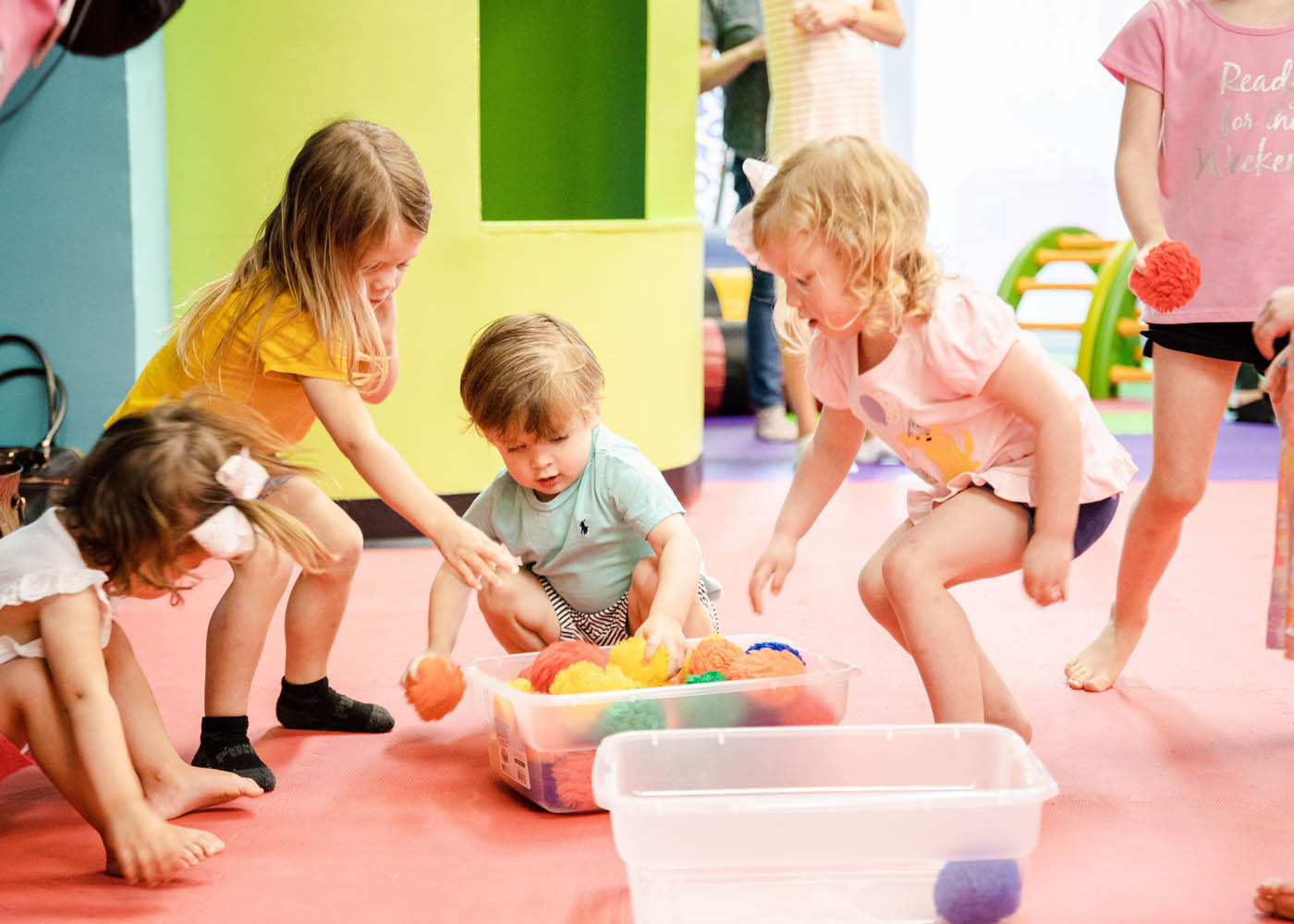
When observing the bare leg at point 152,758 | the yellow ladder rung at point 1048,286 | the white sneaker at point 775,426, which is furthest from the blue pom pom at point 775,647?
the yellow ladder rung at point 1048,286

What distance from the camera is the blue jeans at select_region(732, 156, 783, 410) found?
416 centimetres

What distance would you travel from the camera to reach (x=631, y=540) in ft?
6.04

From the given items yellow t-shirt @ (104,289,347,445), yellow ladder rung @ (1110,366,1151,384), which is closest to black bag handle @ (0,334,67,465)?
yellow t-shirt @ (104,289,347,445)

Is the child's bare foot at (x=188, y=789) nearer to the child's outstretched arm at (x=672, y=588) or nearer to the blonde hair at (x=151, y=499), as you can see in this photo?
the blonde hair at (x=151, y=499)

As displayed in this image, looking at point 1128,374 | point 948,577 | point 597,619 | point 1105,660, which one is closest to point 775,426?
point 1128,374

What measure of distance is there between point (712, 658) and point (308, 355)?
0.64 meters

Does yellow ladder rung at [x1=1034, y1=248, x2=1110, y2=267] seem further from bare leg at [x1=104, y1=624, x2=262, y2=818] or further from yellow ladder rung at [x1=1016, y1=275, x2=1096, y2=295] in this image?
bare leg at [x1=104, y1=624, x2=262, y2=818]

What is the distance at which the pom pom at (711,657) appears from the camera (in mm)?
1552

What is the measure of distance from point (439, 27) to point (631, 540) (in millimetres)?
1503

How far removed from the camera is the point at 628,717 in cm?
147

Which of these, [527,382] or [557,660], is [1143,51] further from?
[557,660]

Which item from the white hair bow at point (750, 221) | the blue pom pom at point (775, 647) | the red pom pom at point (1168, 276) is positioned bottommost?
the blue pom pom at point (775, 647)

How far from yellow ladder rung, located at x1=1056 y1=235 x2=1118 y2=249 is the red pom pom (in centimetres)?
436

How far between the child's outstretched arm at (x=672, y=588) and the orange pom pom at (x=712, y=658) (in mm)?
15
